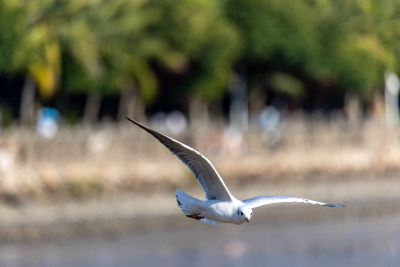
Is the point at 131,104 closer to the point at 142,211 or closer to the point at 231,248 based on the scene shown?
the point at 142,211

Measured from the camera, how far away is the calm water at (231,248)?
2158 centimetres

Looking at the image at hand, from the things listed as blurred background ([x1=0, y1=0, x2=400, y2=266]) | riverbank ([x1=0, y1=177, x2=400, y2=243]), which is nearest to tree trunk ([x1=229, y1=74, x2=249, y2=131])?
blurred background ([x1=0, y1=0, x2=400, y2=266])

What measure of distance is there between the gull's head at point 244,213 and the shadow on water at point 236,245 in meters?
8.65

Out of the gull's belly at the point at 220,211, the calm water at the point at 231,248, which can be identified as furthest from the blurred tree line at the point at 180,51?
the gull's belly at the point at 220,211

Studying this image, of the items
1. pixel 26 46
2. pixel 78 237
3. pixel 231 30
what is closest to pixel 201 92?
pixel 231 30

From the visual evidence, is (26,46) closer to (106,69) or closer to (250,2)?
(106,69)

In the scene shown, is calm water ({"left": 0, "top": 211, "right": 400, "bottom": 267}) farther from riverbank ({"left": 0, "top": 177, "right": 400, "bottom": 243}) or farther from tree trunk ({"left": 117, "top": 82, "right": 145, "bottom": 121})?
tree trunk ({"left": 117, "top": 82, "right": 145, "bottom": 121})

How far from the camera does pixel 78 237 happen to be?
24.3 meters

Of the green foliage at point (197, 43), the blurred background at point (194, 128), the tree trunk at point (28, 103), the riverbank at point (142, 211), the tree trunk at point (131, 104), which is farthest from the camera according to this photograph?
the tree trunk at point (131, 104)

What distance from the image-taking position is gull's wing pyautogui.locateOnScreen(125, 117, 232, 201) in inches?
476

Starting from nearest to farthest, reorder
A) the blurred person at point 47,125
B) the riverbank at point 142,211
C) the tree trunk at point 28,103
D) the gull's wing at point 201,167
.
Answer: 1. the gull's wing at point 201,167
2. the riverbank at point 142,211
3. the blurred person at point 47,125
4. the tree trunk at point 28,103

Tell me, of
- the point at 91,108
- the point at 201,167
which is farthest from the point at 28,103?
the point at 201,167

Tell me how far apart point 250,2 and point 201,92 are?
445 cm

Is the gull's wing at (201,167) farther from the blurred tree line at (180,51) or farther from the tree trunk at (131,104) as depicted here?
the tree trunk at (131,104)
